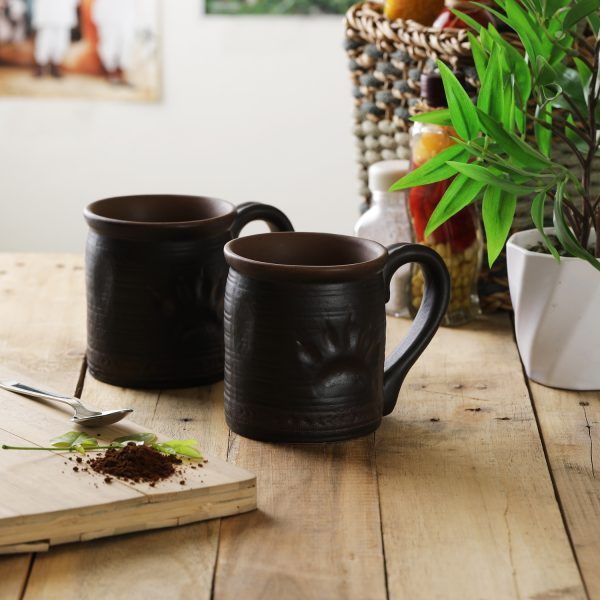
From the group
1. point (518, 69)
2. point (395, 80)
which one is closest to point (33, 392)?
point (518, 69)

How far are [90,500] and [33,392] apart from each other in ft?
0.78

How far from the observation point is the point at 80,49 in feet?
9.82

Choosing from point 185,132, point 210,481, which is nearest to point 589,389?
point 210,481

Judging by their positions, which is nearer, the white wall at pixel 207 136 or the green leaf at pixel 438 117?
the green leaf at pixel 438 117

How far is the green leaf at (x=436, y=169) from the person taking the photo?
933 millimetres

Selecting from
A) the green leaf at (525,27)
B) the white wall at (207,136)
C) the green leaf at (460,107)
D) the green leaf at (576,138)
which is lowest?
the white wall at (207,136)

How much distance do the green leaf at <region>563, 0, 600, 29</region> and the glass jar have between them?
268 mm

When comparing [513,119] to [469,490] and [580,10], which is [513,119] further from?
[469,490]

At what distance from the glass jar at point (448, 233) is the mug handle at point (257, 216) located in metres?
0.20

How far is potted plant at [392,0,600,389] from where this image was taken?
0.90 m

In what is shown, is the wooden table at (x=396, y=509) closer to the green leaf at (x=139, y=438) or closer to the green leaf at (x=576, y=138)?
the green leaf at (x=139, y=438)

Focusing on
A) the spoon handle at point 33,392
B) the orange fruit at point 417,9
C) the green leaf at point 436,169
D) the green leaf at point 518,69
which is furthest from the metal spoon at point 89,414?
the orange fruit at point 417,9

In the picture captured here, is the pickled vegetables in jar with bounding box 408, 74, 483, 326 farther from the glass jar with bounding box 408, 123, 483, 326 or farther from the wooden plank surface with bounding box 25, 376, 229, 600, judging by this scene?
the wooden plank surface with bounding box 25, 376, 229, 600

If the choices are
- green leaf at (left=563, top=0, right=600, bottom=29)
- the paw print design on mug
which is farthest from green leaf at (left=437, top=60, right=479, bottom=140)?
the paw print design on mug
